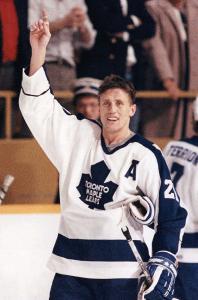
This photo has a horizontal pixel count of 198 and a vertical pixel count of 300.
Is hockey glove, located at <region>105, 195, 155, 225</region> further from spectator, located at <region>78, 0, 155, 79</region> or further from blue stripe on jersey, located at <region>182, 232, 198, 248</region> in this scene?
spectator, located at <region>78, 0, 155, 79</region>

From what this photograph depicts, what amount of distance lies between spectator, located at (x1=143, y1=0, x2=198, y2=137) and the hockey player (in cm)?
203

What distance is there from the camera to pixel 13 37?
494 cm

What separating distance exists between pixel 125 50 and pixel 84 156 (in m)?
2.01

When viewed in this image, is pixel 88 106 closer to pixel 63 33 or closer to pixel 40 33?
pixel 63 33

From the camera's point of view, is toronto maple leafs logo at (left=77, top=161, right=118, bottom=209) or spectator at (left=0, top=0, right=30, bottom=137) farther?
spectator at (left=0, top=0, right=30, bottom=137)

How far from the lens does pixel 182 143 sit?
4156 millimetres

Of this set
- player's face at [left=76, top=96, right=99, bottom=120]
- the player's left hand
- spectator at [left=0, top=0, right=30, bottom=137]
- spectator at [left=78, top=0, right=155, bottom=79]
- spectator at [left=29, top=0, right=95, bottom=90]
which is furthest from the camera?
spectator at [left=78, top=0, right=155, bottom=79]

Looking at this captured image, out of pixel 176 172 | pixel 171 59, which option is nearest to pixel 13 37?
pixel 171 59

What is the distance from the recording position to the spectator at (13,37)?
4930mm

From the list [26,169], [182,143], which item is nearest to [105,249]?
[182,143]

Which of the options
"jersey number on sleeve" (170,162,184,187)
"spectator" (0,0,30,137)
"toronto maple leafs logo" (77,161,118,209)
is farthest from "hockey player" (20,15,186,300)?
"spectator" (0,0,30,137)

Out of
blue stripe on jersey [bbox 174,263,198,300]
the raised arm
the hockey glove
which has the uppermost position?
the raised arm

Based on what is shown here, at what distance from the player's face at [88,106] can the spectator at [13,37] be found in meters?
0.42

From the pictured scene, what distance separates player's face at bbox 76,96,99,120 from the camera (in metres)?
4.73
